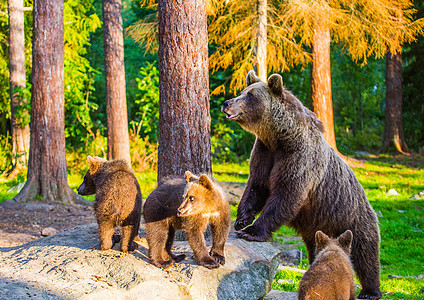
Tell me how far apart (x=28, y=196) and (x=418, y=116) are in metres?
21.4

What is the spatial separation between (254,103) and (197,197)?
1398 mm

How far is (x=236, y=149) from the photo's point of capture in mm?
23094

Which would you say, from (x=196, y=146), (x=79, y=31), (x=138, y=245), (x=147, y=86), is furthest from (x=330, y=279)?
(x=79, y=31)

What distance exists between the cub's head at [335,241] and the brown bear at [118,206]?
2.15m

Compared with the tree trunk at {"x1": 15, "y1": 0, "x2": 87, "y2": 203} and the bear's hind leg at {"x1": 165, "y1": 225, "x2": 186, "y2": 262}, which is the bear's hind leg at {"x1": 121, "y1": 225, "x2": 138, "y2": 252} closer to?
the bear's hind leg at {"x1": 165, "y1": 225, "x2": 186, "y2": 262}

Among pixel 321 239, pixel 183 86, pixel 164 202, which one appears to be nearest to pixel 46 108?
pixel 183 86

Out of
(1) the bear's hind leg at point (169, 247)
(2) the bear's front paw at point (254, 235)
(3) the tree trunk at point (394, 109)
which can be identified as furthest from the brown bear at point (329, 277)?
(3) the tree trunk at point (394, 109)

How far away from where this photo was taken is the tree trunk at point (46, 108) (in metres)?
11.1

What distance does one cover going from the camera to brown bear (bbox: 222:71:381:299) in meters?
5.23

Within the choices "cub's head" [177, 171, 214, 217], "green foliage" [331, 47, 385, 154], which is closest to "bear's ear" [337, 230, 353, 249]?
"cub's head" [177, 171, 214, 217]

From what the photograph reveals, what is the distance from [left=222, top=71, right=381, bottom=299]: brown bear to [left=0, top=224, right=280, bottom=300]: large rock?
1.51 feet

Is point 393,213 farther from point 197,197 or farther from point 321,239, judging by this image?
point 197,197

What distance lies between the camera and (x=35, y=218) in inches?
407

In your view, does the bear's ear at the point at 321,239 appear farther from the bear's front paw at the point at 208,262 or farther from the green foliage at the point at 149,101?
the green foliage at the point at 149,101
